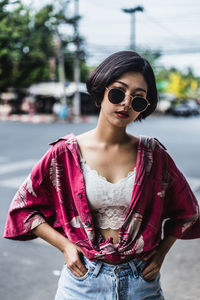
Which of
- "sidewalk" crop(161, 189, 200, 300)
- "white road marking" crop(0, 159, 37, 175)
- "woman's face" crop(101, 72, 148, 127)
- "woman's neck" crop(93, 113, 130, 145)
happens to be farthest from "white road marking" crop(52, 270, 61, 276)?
"white road marking" crop(0, 159, 37, 175)

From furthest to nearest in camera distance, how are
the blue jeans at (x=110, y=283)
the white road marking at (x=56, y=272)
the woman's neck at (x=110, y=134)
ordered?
the white road marking at (x=56, y=272) → the woman's neck at (x=110, y=134) → the blue jeans at (x=110, y=283)

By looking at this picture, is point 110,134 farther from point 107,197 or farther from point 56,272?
point 56,272

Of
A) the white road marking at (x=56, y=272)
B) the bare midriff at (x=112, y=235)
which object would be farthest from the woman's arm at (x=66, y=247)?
the white road marking at (x=56, y=272)

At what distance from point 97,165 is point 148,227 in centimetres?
31

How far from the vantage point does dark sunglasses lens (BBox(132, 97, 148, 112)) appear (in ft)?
4.57

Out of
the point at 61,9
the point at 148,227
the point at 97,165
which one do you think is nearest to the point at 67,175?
the point at 97,165

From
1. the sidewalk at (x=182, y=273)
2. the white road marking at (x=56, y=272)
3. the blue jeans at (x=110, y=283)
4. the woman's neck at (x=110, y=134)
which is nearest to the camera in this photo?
the blue jeans at (x=110, y=283)

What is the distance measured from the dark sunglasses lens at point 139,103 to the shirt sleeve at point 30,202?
0.37 metres

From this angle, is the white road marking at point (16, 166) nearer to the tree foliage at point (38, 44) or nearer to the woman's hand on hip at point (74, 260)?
the tree foliage at point (38, 44)

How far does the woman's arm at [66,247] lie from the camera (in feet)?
4.54

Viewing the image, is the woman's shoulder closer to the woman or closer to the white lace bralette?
the woman

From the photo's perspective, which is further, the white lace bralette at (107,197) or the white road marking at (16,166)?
the white road marking at (16,166)

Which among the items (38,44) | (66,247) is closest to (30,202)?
(66,247)

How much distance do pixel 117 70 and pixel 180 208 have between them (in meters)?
0.62
